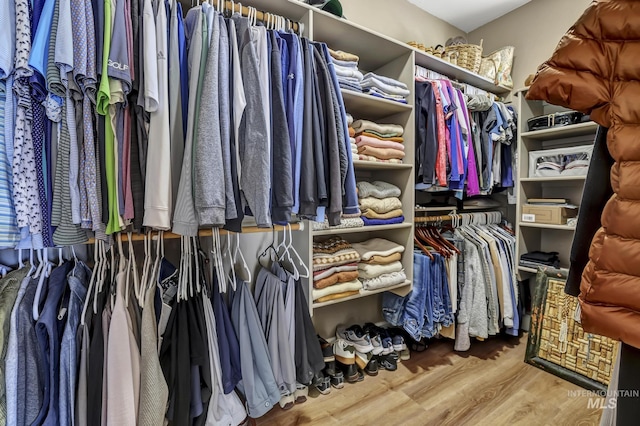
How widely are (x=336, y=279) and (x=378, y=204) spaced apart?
0.52m

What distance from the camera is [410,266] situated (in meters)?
1.88

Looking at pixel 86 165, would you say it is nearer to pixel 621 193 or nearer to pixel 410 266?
pixel 621 193

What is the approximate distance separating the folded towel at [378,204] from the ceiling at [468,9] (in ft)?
5.75

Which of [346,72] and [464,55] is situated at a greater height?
[464,55]

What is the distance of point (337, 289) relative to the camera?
161 centimetres

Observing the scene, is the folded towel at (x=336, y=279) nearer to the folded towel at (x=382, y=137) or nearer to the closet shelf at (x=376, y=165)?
the closet shelf at (x=376, y=165)

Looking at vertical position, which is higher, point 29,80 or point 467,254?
point 29,80

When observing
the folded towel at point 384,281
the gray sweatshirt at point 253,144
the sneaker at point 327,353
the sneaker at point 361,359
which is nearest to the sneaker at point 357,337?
the sneaker at point 361,359

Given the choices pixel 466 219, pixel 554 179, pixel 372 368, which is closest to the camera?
pixel 372 368

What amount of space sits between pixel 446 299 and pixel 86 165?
6.64 feet

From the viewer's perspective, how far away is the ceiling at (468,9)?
2326 mm

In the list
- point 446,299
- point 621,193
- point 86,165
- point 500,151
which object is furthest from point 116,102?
point 500,151

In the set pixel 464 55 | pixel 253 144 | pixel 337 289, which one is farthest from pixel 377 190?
pixel 464 55

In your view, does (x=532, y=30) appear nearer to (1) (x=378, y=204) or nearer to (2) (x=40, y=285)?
(1) (x=378, y=204)
